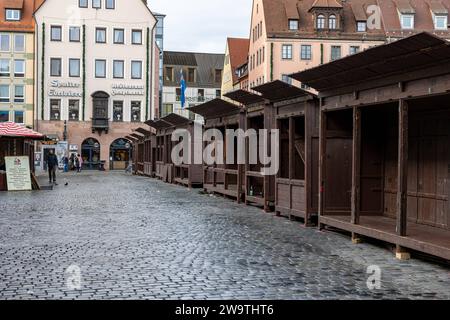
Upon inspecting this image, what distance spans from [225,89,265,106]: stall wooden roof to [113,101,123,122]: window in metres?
45.4

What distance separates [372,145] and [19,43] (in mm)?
55215

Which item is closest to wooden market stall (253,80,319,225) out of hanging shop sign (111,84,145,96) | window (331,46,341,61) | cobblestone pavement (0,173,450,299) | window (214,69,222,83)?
cobblestone pavement (0,173,450,299)

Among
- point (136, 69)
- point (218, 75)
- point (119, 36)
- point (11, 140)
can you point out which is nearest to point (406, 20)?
point (136, 69)

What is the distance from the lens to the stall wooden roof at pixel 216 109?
22420mm

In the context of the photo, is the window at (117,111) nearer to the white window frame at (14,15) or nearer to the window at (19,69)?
the window at (19,69)

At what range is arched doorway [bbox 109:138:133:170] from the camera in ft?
217

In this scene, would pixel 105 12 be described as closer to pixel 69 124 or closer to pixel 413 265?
pixel 69 124

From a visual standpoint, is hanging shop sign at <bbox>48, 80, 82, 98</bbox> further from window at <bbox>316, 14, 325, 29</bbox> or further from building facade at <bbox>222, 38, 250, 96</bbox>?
building facade at <bbox>222, 38, 250, 96</bbox>

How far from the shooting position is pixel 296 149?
1717cm

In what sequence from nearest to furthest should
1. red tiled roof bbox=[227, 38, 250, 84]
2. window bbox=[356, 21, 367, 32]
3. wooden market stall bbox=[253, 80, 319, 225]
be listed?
wooden market stall bbox=[253, 80, 319, 225]
window bbox=[356, 21, 367, 32]
red tiled roof bbox=[227, 38, 250, 84]

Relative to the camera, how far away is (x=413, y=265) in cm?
975

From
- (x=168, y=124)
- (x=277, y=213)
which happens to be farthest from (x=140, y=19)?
(x=277, y=213)

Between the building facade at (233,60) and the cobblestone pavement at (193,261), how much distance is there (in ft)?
221
